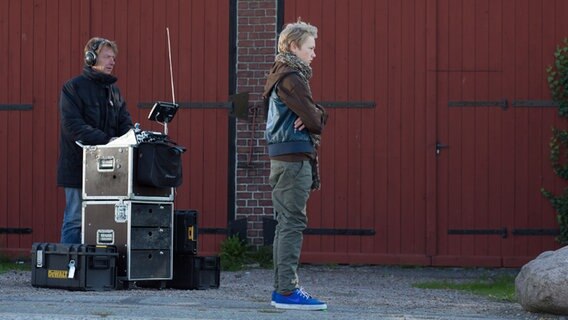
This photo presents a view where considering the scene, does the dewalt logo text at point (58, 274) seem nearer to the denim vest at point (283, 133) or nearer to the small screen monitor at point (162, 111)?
the small screen monitor at point (162, 111)

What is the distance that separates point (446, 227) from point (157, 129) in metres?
3.01

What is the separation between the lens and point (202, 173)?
12.1 meters

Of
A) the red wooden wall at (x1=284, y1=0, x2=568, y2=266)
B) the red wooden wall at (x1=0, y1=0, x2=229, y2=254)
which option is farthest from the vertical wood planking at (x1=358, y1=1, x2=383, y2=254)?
the red wooden wall at (x1=0, y1=0, x2=229, y2=254)

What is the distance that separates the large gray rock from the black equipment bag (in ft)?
8.14

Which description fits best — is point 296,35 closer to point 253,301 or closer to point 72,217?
point 253,301

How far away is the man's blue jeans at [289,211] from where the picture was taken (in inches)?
278

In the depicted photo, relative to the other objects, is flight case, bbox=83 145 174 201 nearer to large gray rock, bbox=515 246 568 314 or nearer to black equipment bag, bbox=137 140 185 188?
black equipment bag, bbox=137 140 185 188

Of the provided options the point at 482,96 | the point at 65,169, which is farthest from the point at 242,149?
the point at 65,169

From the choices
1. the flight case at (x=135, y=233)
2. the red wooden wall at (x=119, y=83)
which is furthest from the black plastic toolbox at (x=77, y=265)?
the red wooden wall at (x=119, y=83)

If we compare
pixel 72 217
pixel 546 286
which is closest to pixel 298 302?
pixel 546 286

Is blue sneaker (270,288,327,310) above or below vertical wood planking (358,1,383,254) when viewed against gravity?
below

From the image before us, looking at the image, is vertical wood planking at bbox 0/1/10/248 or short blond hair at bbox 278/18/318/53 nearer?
short blond hair at bbox 278/18/318/53

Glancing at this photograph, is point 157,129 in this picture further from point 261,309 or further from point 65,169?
point 261,309

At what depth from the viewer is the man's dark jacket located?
28.6 feet
